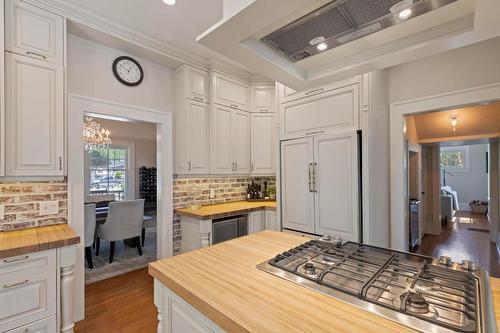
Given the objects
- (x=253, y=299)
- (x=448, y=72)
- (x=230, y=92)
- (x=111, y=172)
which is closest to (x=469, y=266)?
(x=253, y=299)

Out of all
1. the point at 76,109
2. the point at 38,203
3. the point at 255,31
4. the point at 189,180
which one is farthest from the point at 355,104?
the point at 38,203

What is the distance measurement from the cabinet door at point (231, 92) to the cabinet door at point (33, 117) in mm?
1718

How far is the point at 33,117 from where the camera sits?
1921mm

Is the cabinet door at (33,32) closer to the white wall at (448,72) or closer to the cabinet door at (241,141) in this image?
the cabinet door at (241,141)

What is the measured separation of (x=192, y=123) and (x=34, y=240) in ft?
6.24

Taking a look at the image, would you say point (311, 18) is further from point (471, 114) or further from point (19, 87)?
point (471, 114)

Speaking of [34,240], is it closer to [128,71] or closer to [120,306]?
[120,306]

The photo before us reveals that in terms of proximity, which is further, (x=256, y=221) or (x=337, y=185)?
(x=256, y=221)

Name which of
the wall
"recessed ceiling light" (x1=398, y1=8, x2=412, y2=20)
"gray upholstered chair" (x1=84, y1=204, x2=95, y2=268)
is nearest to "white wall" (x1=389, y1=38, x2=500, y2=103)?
"recessed ceiling light" (x1=398, y1=8, x2=412, y2=20)

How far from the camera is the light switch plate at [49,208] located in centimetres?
209

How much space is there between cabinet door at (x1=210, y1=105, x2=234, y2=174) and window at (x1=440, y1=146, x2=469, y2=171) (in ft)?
32.4

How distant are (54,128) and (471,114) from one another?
5.29 meters

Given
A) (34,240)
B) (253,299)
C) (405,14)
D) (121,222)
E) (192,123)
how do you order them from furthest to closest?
(121,222)
(192,123)
(34,240)
(253,299)
(405,14)

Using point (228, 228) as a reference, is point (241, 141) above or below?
above
